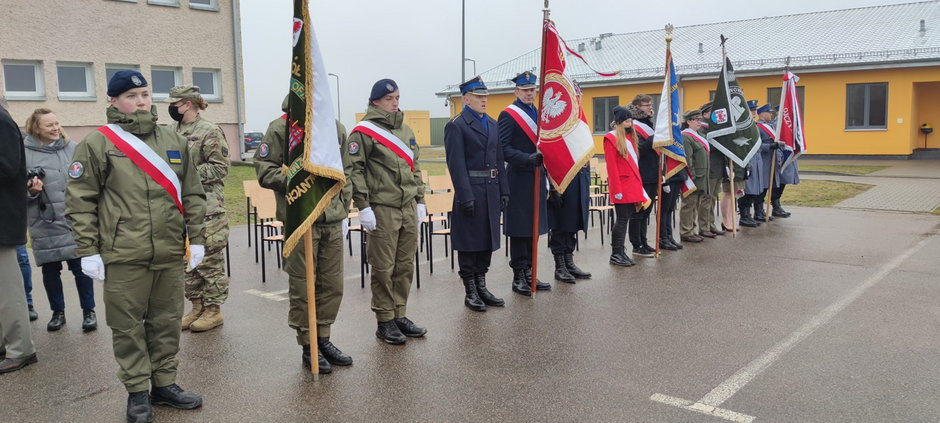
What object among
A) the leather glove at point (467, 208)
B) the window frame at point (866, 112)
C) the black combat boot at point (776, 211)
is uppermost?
the window frame at point (866, 112)

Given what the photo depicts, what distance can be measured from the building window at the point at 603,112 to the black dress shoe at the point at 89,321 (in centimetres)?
2762

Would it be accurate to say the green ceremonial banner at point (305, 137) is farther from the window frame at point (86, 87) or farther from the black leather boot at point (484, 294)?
the window frame at point (86, 87)

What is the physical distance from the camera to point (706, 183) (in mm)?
10445

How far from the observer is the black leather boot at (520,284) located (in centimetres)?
736

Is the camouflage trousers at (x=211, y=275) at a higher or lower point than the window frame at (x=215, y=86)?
lower

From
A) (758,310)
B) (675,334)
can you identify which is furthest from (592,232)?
(675,334)

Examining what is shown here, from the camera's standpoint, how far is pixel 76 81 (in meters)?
22.5

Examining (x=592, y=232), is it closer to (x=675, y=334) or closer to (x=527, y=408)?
(x=675, y=334)

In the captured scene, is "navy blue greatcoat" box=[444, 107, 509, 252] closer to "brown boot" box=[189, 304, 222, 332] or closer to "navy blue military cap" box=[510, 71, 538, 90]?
"navy blue military cap" box=[510, 71, 538, 90]

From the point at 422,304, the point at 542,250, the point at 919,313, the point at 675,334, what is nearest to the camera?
the point at 675,334

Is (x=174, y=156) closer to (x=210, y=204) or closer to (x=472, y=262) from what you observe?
(x=210, y=204)

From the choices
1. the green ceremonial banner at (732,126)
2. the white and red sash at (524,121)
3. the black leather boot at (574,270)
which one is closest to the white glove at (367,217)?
the white and red sash at (524,121)

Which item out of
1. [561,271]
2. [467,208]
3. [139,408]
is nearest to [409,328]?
[467,208]

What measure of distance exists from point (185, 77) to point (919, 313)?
22.7m
